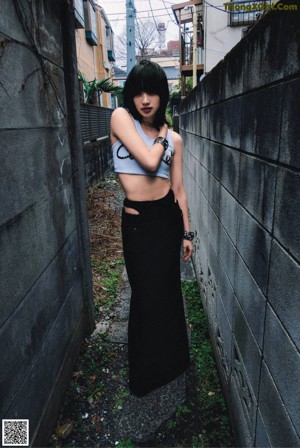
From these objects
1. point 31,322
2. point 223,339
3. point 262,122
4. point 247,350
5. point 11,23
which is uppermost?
point 11,23

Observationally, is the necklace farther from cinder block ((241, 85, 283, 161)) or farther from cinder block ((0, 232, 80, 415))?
cinder block ((0, 232, 80, 415))

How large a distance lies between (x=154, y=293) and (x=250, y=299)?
93 cm

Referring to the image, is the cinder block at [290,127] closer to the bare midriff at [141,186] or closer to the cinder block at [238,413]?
the bare midriff at [141,186]

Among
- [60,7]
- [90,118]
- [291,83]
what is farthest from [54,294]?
[90,118]

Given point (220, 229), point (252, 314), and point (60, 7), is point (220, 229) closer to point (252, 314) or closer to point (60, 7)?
point (252, 314)

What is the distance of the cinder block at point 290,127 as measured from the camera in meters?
1.21

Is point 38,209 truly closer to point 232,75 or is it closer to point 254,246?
point 254,246

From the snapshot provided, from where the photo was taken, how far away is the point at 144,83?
2.33 metres

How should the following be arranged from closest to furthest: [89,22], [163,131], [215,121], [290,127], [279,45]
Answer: [290,127] < [279,45] < [163,131] < [215,121] < [89,22]

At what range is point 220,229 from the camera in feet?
9.35

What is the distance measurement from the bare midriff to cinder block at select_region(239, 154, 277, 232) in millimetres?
658

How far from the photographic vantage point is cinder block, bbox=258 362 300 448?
1305mm

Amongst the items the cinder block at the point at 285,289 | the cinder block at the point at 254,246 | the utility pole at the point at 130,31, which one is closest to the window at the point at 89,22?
the utility pole at the point at 130,31

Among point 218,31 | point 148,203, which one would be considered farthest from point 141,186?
point 218,31
